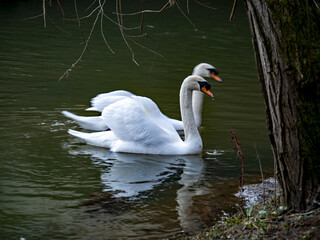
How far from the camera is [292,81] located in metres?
4.16

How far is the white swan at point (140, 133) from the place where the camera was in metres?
8.58

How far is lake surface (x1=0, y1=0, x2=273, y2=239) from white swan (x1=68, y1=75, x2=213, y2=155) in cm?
14

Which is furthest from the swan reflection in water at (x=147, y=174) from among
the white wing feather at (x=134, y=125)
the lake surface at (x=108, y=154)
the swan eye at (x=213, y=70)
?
the swan eye at (x=213, y=70)

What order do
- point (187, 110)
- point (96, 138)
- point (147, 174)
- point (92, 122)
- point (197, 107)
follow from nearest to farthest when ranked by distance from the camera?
1. point (147, 174)
2. point (96, 138)
3. point (187, 110)
4. point (92, 122)
5. point (197, 107)

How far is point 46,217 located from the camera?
237 inches

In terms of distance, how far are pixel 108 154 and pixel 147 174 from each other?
1113mm

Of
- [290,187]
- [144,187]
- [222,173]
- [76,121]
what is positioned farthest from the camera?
[76,121]

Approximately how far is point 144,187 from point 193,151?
66.2 inches

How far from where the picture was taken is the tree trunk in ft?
13.5

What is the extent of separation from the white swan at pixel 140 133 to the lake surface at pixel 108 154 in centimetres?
14

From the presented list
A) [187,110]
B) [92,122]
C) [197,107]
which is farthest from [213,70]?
[92,122]

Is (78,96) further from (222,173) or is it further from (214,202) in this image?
(214,202)

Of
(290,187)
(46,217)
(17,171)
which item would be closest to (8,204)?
(46,217)

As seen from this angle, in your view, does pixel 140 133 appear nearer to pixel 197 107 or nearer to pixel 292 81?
pixel 197 107
